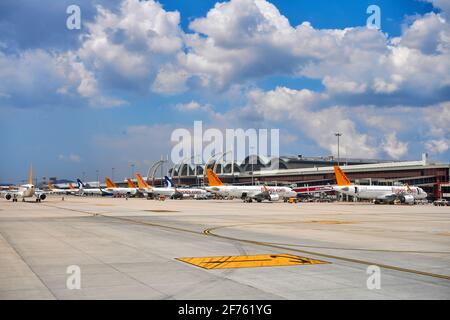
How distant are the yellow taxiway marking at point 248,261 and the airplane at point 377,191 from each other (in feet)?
260

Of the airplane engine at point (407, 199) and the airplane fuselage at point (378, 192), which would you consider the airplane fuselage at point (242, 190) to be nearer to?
the airplane fuselage at point (378, 192)

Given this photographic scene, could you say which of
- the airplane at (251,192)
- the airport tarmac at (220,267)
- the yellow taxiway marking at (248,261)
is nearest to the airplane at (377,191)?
the airplane at (251,192)

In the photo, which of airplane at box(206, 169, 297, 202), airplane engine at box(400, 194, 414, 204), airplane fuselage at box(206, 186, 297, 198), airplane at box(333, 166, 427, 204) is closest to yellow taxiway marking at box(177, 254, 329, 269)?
airplane at box(333, 166, 427, 204)

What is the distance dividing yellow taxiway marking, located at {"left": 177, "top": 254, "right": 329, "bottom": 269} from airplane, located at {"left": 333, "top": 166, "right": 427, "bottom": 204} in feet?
260

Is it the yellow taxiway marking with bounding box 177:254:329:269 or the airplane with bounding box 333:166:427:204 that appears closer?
the yellow taxiway marking with bounding box 177:254:329:269

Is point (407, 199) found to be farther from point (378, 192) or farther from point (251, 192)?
point (251, 192)

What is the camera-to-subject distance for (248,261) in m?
15.8

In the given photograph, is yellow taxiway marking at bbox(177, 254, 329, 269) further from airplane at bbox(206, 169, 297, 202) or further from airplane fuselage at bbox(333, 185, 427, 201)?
airplane at bbox(206, 169, 297, 202)

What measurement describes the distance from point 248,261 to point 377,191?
86125 millimetres

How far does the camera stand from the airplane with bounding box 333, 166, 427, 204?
93.3m

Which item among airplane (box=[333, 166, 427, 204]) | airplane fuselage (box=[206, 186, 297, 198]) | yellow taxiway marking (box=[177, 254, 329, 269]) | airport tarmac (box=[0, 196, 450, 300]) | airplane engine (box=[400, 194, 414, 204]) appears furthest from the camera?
airplane fuselage (box=[206, 186, 297, 198])

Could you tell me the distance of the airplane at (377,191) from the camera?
9331 centimetres
